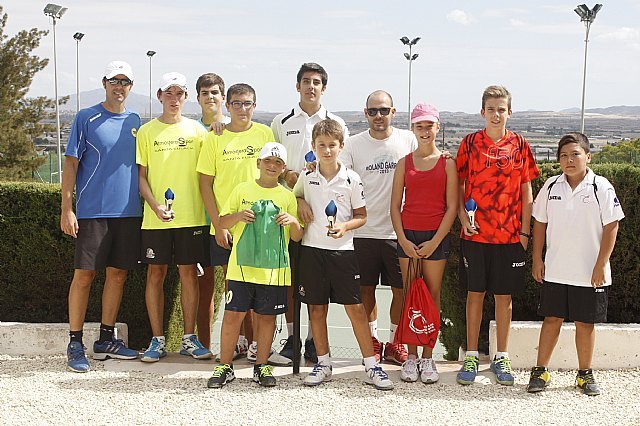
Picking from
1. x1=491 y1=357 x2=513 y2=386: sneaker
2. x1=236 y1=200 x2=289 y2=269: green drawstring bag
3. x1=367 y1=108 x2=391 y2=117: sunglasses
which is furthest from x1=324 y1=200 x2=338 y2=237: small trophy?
x1=491 y1=357 x2=513 y2=386: sneaker

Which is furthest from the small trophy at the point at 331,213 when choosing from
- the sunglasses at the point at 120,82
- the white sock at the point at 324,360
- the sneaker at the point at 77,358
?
the sneaker at the point at 77,358

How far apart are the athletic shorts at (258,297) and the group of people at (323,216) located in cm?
1

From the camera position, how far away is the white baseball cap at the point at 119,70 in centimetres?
608

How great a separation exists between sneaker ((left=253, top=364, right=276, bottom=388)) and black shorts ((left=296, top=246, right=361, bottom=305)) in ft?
1.86

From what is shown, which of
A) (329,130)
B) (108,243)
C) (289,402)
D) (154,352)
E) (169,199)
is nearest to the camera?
(289,402)

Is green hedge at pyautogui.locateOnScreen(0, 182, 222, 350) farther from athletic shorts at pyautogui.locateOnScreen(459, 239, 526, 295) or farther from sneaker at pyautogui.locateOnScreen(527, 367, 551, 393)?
sneaker at pyautogui.locateOnScreen(527, 367, 551, 393)

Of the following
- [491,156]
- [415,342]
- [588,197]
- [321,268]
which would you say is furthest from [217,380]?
[588,197]

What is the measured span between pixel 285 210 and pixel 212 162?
73 cm

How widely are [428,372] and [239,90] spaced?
248cm

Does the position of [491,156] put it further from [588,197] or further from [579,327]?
[579,327]

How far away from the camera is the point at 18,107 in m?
40.3

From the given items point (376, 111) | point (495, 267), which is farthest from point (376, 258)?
point (376, 111)

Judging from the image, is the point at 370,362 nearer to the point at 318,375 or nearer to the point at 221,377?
the point at 318,375

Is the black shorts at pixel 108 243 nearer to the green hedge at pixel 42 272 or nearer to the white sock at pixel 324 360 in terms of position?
the green hedge at pixel 42 272
